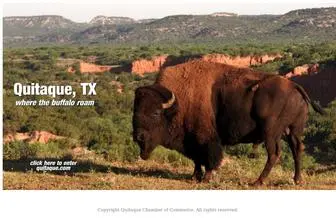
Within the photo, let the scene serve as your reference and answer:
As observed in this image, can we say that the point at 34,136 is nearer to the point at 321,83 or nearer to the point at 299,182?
the point at 299,182

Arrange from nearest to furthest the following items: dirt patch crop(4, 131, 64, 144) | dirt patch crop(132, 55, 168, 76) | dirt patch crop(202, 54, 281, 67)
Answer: dirt patch crop(4, 131, 64, 144) < dirt patch crop(202, 54, 281, 67) < dirt patch crop(132, 55, 168, 76)

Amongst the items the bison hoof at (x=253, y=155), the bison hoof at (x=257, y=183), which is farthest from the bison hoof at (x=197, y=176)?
the bison hoof at (x=253, y=155)

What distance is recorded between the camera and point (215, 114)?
12.6 meters

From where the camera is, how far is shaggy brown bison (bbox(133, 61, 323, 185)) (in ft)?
40.0

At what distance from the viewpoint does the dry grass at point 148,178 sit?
12.1 meters

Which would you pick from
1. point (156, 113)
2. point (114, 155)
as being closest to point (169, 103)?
point (156, 113)

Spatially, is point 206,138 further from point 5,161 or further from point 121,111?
point 121,111

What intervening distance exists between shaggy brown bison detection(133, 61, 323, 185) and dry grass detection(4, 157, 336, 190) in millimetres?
435

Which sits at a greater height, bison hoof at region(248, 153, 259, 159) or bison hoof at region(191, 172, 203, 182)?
bison hoof at region(191, 172, 203, 182)

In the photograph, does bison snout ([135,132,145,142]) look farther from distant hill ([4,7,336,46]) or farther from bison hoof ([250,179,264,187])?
distant hill ([4,7,336,46])

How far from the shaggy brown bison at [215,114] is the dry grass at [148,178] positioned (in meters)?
0.44

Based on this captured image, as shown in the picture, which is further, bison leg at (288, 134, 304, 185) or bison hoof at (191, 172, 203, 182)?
bison hoof at (191, 172, 203, 182)

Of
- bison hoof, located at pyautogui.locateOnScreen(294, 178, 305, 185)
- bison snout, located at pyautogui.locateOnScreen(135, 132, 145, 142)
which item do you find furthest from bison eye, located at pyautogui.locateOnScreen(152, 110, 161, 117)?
bison hoof, located at pyautogui.locateOnScreen(294, 178, 305, 185)

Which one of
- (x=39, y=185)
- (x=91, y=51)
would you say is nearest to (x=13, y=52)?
(x=91, y=51)
